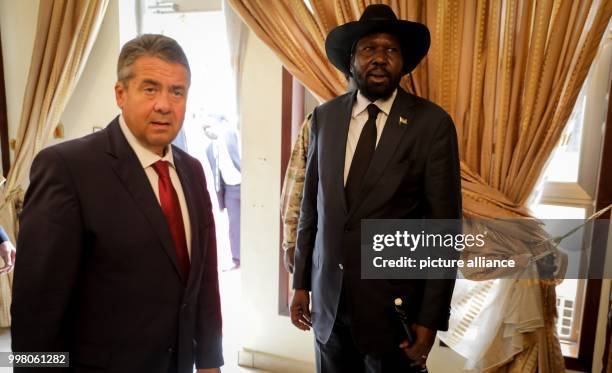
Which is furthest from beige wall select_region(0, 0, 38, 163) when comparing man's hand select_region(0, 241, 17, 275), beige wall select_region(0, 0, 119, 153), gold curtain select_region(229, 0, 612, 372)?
gold curtain select_region(229, 0, 612, 372)

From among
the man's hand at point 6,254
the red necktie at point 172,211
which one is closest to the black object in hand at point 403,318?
the red necktie at point 172,211

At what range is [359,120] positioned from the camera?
1.32 m

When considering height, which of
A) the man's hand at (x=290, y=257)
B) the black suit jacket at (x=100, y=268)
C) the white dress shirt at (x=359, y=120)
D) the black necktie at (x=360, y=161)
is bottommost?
the man's hand at (x=290, y=257)

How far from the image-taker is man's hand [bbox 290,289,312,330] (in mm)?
1438

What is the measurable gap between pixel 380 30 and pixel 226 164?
7.52ft

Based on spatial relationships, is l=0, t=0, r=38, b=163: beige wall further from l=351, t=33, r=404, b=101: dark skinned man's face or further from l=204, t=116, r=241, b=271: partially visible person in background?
l=351, t=33, r=404, b=101: dark skinned man's face

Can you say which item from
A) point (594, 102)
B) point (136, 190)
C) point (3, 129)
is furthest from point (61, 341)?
point (3, 129)

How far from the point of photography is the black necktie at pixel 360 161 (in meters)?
1.23

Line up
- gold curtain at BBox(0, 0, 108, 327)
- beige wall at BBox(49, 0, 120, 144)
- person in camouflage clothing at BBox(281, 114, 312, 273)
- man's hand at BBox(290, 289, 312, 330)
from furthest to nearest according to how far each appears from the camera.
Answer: beige wall at BBox(49, 0, 120, 144) < gold curtain at BBox(0, 0, 108, 327) < person in camouflage clothing at BBox(281, 114, 312, 273) < man's hand at BBox(290, 289, 312, 330)

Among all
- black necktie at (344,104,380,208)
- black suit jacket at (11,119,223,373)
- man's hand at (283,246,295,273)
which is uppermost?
black necktie at (344,104,380,208)

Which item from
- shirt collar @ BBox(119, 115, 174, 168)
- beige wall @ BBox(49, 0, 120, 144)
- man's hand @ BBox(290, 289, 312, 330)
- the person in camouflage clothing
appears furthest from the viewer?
beige wall @ BBox(49, 0, 120, 144)

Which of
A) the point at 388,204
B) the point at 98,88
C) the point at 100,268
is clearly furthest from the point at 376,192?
the point at 98,88

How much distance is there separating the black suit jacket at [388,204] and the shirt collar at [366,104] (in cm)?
2

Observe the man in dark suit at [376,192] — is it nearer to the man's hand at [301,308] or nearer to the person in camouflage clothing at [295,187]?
the man's hand at [301,308]
